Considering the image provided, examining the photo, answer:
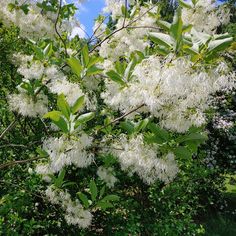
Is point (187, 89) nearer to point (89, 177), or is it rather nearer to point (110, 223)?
point (89, 177)

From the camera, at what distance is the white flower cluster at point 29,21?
3.49m

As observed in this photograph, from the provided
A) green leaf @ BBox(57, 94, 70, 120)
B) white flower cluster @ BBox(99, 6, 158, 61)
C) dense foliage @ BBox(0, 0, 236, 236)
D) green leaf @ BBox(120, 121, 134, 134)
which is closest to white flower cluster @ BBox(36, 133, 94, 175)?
dense foliage @ BBox(0, 0, 236, 236)

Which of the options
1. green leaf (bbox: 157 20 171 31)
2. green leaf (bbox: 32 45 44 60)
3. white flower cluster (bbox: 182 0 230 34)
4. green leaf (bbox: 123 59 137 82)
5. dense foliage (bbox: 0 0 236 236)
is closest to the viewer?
dense foliage (bbox: 0 0 236 236)

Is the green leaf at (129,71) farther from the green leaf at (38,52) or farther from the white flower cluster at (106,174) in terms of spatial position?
the white flower cluster at (106,174)

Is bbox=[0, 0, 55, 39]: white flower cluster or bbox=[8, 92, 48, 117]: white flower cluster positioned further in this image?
bbox=[0, 0, 55, 39]: white flower cluster

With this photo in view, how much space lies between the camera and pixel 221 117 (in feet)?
28.0

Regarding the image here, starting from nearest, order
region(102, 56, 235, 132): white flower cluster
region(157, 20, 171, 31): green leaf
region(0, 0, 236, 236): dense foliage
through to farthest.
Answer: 1. region(102, 56, 235, 132): white flower cluster
2. region(0, 0, 236, 236): dense foliage
3. region(157, 20, 171, 31): green leaf

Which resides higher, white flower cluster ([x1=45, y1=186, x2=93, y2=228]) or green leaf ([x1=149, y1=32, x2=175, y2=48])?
green leaf ([x1=149, y1=32, x2=175, y2=48])

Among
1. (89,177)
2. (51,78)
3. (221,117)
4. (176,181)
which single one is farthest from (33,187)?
(221,117)

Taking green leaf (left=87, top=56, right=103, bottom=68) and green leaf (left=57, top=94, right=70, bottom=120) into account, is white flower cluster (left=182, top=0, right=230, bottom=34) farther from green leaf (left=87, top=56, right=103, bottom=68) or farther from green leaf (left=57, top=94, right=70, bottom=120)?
green leaf (left=57, top=94, right=70, bottom=120)

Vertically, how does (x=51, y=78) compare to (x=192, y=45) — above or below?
above

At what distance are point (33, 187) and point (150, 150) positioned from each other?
1.64 meters

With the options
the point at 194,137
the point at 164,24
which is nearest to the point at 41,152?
the point at 194,137

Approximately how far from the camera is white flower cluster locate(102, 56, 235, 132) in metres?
1.86
